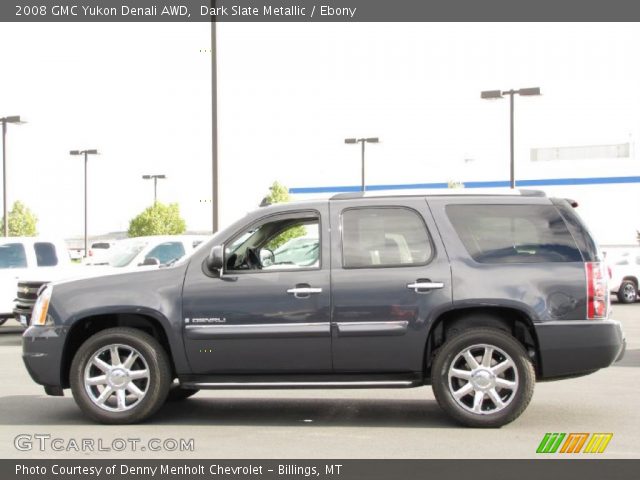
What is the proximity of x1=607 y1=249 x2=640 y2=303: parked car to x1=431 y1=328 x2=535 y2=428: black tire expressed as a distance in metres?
20.3

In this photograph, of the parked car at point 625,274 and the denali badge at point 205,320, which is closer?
the denali badge at point 205,320

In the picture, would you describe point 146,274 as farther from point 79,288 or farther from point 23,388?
point 23,388

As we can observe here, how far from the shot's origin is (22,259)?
17.8m

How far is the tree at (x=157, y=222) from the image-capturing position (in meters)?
60.1

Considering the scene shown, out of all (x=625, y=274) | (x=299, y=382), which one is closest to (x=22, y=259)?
(x=299, y=382)

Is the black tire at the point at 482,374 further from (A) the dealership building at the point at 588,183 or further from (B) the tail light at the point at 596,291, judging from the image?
(A) the dealership building at the point at 588,183

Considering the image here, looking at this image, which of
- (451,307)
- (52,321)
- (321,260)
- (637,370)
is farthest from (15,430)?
(637,370)

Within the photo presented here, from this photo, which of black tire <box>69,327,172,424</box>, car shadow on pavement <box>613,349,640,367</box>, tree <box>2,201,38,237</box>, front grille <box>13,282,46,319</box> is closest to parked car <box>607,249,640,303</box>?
car shadow on pavement <box>613,349,640,367</box>

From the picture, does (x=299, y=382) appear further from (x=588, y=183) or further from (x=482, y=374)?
(x=588, y=183)

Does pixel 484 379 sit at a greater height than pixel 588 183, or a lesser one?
lesser

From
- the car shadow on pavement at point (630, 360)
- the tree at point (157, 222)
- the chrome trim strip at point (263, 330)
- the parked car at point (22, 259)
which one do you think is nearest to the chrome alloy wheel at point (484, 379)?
the chrome trim strip at point (263, 330)

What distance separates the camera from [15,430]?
7965mm

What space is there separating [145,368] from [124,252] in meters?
10.6

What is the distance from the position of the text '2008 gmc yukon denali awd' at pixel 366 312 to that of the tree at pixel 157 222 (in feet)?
171
